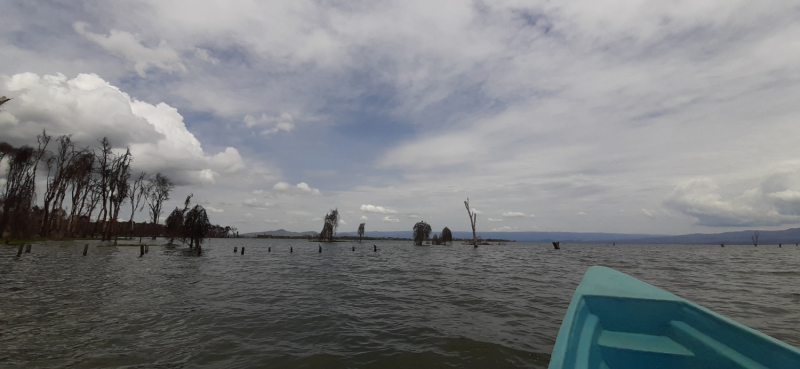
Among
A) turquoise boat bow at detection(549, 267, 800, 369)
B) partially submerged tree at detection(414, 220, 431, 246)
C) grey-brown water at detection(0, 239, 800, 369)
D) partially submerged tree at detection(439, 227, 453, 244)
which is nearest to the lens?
turquoise boat bow at detection(549, 267, 800, 369)

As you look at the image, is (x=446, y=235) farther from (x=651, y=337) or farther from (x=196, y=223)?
(x=651, y=337)

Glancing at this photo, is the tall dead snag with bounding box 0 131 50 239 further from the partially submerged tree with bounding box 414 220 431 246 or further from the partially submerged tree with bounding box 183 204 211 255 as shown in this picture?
the partially submerged tree with bounding box 414 220 431 246

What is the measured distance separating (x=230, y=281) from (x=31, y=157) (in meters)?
48.2

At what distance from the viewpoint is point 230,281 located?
14.5 m

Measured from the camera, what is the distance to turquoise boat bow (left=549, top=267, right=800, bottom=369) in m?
2.84

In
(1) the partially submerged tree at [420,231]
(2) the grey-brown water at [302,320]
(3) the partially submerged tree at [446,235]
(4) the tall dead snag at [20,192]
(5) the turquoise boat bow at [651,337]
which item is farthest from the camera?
(3) the partially submerged tree at [446,235]

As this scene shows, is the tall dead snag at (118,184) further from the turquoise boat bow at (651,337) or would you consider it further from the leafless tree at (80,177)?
the turquoise boat bow at (651,337)

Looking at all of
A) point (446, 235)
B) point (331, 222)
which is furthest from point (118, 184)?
point (446, 235)

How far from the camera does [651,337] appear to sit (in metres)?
3.86

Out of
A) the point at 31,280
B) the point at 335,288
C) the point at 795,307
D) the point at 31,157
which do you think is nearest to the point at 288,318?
the point at 335,288

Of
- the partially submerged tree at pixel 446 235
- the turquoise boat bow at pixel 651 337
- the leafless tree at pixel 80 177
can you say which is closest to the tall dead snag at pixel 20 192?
the leafless tree at pixel 80 177

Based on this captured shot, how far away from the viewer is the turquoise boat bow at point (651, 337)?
2838mm

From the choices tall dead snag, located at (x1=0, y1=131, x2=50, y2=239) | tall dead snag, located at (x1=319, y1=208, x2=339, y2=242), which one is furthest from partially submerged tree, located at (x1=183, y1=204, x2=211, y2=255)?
tall dead snag, located at (x1=319, y1=208, x2=339, y2=242)

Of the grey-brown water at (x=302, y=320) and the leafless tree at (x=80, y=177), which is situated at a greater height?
the leafless tree at (x=80, y=177)
